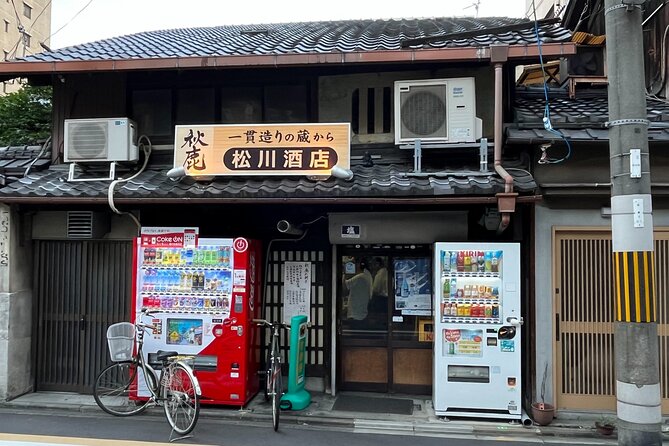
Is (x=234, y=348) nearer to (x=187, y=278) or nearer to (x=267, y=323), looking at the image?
(x=267, y=323)

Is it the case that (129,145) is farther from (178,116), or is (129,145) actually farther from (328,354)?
(328,354)

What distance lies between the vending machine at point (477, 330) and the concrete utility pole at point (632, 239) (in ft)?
Result: 8.07

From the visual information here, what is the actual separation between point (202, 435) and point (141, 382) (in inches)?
62.5

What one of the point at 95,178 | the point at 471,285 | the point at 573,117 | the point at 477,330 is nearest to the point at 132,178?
the point at 95,178

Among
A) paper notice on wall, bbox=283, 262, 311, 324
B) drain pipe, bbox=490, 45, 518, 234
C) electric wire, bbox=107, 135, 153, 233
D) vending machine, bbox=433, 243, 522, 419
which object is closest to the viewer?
drain pipe, bbox=490, 45, 518, 234

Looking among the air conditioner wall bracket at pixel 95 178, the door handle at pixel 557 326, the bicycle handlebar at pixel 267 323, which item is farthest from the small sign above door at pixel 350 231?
A: the air conditioner wall bracket at pixel 95 178

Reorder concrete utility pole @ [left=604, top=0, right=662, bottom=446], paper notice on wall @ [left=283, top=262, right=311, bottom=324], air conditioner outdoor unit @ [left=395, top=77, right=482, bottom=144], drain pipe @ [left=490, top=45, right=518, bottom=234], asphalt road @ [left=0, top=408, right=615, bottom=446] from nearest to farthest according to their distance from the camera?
concrete utility pole @ [left=604, top=0, right=662, bottom=446]
asphalt road @ [left=0, top=408, right=615, bottom=446]
drain pipe @ [left=490, top=45, right=518, bottom=234]
air conditioner outdoor unit @ [left=395, top=77, right=482, bottom=144]
paper notice on wall @ [left=283, top=262, right=311, bottom=324]

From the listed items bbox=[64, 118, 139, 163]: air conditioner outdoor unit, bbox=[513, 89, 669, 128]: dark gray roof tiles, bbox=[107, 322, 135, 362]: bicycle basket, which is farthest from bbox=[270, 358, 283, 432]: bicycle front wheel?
bbox=[513, 89, 669, 128]: dark gray roof tiles

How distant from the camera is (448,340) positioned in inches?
283

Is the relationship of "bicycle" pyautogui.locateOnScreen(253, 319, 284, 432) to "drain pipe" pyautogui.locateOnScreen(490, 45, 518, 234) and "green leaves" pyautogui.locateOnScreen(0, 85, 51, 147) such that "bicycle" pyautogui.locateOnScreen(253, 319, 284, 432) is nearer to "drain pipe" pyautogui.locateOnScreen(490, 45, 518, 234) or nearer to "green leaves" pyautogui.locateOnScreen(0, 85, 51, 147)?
"drain pipe" pyautogui.locateOnScreen(490, 45, 518, 234)

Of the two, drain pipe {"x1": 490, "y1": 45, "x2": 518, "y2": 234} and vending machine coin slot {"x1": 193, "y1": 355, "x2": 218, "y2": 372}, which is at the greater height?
drain pipe {"x1": 490, "y1": 45, "x2": 518, "y2": 234}

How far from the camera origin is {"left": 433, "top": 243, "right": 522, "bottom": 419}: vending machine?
23.0 feet

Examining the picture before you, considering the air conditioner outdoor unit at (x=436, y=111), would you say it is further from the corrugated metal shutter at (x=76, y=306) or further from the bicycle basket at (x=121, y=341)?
the corrugated metal shutter at (x=76, y=306)

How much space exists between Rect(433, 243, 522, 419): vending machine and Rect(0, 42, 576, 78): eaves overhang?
9.22 feet
